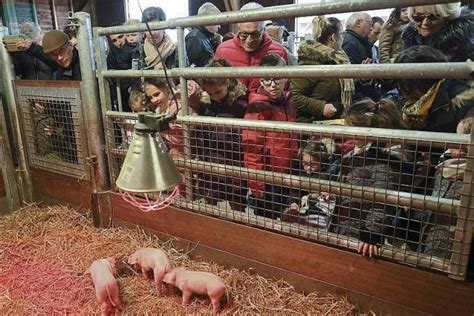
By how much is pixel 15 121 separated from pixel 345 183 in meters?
2.99

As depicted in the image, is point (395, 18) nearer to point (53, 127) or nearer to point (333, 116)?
point (333, 116)

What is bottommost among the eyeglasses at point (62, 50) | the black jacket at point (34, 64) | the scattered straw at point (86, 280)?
the scattered straw at point (86, 280)

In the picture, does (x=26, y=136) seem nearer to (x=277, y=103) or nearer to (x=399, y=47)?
(x=277, y=103)

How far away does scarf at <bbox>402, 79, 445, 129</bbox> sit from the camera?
6.13ft

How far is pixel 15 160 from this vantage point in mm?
3639

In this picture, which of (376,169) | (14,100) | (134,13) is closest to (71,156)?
(14,100)

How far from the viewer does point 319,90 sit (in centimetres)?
251

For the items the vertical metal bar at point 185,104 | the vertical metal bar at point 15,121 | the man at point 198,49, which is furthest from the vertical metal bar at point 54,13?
the vertical metal bar at point 185,104

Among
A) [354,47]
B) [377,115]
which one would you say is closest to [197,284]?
[377,115]

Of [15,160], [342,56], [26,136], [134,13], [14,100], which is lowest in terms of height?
[15,160]

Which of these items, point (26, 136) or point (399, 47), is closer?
point (399, 47)

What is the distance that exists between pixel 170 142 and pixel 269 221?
78 centimetres

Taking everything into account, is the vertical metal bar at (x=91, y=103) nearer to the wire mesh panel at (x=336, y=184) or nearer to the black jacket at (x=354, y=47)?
the wire mesh panel at (x=336, y=184)

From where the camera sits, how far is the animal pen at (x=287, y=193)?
1.68 metres
